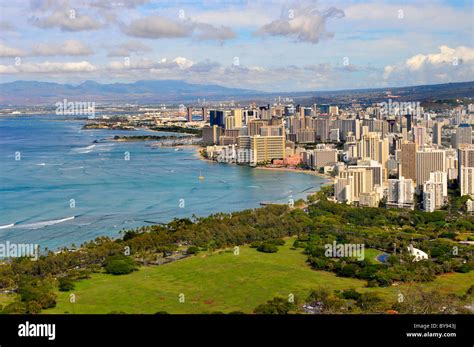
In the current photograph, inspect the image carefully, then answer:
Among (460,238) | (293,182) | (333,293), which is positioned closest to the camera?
(333,293)

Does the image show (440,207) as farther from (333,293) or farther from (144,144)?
(144,144)

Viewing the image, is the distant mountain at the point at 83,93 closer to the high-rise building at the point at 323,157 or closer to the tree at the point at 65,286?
the high-rise building at the point at 323,157

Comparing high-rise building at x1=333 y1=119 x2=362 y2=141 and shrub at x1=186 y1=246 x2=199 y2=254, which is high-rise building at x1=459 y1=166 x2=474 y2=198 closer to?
shrub at x1=186 y1=246 x2=199 y2=254

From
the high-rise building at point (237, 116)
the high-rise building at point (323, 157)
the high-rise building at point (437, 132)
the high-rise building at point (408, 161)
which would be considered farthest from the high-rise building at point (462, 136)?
the high-rise building at point (237, 116)

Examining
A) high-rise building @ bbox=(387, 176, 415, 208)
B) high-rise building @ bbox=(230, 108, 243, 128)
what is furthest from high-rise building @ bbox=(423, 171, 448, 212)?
high-rise building @ bbox=(230, 108, 243, 128)

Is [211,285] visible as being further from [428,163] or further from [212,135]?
[212,135]

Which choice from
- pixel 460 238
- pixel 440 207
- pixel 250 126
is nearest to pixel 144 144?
pixel 250 126

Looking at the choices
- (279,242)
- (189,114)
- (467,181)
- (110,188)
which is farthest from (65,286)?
(189,114)
